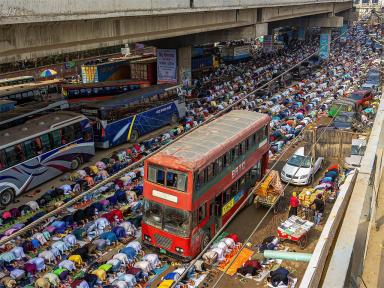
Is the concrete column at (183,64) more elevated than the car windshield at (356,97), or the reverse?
the concrete column at (183,64)

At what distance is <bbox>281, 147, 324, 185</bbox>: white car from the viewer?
19.1 metres

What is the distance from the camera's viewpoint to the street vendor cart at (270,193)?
Answer: 1684 cm

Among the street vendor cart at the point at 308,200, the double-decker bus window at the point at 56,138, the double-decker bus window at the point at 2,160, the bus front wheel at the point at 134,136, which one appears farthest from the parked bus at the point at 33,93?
the street vendor cart at the point at 308,200

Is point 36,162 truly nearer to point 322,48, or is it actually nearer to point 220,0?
point 220,0

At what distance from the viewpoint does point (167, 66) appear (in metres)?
34.8

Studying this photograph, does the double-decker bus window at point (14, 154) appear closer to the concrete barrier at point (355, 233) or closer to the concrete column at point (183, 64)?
the concrete barrier at point (355, 233)

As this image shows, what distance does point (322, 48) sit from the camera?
53906 millimetres

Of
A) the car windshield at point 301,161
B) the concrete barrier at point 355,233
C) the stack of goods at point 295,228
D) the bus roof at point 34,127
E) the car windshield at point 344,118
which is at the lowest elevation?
the stack of goods at point 295,228

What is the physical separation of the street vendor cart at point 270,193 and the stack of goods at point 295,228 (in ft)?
5.90

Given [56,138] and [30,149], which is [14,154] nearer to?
[30,149]

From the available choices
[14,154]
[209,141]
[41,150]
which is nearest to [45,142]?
[41,150]

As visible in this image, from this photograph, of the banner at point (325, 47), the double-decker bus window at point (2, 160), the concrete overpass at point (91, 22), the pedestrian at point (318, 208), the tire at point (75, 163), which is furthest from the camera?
the banner at point (325, 47)

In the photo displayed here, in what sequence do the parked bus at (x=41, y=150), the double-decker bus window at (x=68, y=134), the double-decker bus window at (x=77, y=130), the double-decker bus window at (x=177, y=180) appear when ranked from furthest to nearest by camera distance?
the double-decker bus window at (x=77, y=130) → the double-decker bus window at (x=68, y=134) → the parked bus at (x=41, y=150) → the double-decker bus window at (x=177, y=180)

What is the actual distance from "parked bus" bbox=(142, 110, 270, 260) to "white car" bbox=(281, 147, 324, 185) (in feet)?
13.9
